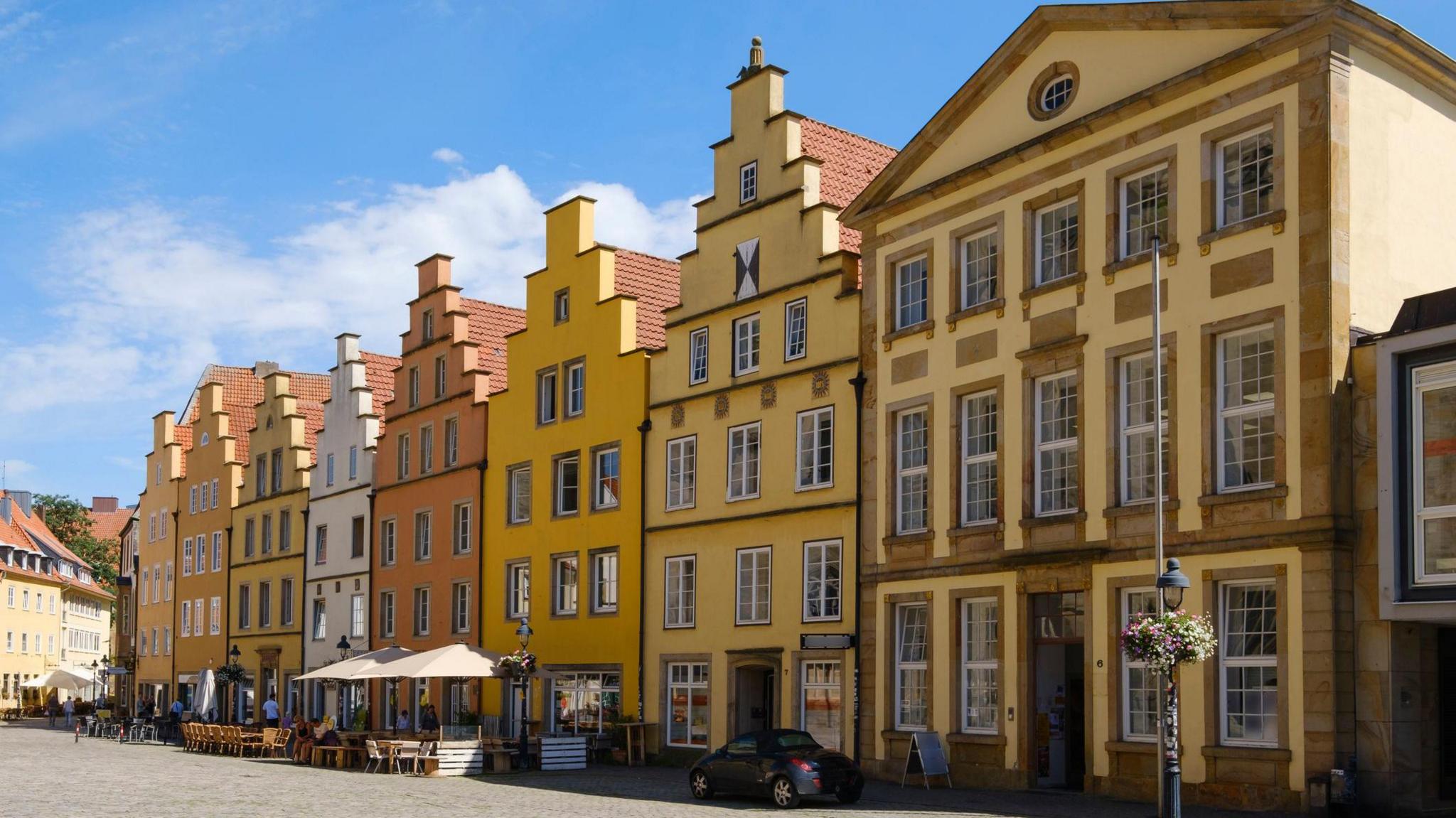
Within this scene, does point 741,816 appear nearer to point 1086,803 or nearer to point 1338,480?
point 1086,803

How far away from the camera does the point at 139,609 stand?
7681 centimetres

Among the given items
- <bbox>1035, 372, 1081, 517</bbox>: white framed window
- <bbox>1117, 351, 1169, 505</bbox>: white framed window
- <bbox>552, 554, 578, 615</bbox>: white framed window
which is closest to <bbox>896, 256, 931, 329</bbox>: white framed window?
<bbox>1035, 372, 1081, 517</bbox>: white framed window

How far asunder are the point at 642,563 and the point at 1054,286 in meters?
15.0

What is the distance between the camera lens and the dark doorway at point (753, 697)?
3709cm

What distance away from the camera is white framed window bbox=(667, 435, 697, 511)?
39.1 metres

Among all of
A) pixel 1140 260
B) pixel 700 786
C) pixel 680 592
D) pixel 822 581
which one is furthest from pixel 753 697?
→ pixel 1140 260

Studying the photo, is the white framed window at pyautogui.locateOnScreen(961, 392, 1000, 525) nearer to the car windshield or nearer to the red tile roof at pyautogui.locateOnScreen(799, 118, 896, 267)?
the car windshield

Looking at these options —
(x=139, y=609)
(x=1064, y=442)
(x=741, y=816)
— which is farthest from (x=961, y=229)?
(x=139, y=609)

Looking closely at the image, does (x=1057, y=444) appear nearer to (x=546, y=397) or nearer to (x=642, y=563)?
(x=642, y=563)

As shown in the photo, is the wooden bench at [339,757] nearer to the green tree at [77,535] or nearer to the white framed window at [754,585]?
→ the white framed window at [754,585]

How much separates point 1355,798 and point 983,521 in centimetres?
896

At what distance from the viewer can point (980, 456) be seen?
30.5 m

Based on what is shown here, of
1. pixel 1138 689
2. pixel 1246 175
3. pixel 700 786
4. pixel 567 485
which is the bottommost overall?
pixel 700 786

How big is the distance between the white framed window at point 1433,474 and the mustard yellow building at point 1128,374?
1.17 meters
